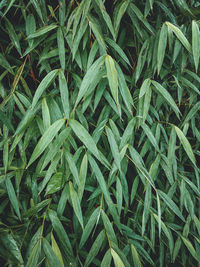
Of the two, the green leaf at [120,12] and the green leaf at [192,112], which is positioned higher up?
the green leaf at [120,12]

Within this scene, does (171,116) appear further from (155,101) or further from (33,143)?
(33,143)

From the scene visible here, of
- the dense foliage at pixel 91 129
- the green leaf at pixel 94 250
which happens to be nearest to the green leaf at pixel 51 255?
the dense foliage at pixel 91 129

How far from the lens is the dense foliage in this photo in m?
0.71

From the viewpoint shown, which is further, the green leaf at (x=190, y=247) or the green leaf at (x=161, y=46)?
the green leaf at (x=190, y=247)

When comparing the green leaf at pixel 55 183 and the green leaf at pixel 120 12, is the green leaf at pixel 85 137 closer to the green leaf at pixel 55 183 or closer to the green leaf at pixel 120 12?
the green leaf at pixel 55 183

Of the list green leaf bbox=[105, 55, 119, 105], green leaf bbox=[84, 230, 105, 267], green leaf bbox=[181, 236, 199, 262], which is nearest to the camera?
green leaf bbox=[105, 55, 119, 105]

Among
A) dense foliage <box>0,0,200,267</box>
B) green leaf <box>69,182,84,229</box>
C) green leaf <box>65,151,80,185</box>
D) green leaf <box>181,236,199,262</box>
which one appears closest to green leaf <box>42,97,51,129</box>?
dense foliage <box>0,0,200,267</box>

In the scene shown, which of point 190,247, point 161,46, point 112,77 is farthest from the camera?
point 190,247

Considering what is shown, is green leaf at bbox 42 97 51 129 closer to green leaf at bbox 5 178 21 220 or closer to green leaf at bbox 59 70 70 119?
green leaf at bbox 59 70 70 119

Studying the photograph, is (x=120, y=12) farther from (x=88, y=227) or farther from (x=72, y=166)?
(x=88, y=227)

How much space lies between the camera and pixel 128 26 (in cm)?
90

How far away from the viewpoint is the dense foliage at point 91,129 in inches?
28.0

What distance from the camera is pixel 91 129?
938 millimetres

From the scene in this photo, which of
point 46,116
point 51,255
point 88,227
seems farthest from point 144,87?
point 51,255
